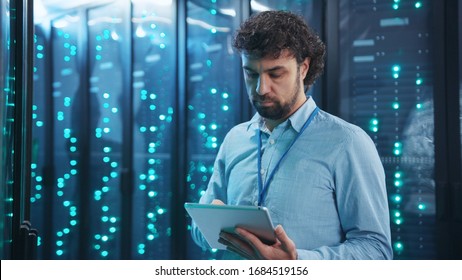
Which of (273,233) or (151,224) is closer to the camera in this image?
(273,233)

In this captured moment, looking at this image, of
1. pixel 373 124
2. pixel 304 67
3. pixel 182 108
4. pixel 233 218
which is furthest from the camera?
pixel 182 108

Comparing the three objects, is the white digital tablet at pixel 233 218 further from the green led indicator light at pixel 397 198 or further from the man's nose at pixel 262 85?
the green led indicator light at pixel 397 198

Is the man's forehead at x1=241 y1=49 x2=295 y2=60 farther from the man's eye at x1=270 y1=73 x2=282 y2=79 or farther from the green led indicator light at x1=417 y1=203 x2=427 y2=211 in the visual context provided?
the green led indicator light at x1=417 y1=203 x2=427 y2=211

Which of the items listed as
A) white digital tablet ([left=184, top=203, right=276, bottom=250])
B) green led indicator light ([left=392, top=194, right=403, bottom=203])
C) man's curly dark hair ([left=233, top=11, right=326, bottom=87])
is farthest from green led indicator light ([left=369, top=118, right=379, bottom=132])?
white digital tablet ([left=184, top=203, right=276, bottom=250])

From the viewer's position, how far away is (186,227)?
10.3 feet

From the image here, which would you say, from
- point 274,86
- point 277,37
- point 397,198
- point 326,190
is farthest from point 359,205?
point 397,198

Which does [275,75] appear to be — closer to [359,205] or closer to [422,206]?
[359,205]

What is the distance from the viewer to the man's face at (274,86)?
1131mm

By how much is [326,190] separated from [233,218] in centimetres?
24

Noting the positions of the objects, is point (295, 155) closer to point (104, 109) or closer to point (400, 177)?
point (400, 177)

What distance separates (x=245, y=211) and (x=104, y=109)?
2.72m

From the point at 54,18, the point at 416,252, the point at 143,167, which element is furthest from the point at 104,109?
the point at 416,252

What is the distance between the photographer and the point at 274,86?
3.70 feet
